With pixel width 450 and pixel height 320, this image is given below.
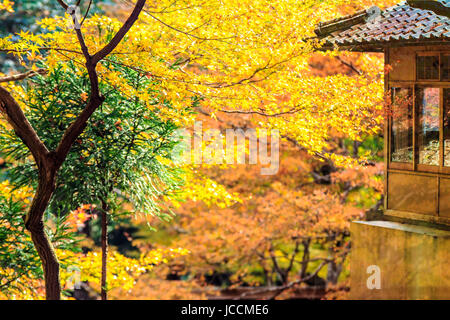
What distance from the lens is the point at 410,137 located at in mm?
7070

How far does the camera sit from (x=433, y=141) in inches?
269

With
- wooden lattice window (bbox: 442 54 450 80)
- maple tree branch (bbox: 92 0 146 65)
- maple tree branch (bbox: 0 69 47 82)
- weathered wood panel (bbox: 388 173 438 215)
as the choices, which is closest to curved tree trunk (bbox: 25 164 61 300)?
maple tree branch (bbox: 0 69 47 82)

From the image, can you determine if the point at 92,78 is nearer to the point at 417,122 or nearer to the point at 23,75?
the point at 23,75

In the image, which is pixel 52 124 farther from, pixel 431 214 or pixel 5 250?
pixel 431 214

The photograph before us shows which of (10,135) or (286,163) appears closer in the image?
(10,135)

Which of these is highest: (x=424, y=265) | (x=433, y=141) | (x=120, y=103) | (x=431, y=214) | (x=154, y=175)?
(x=120, y=103)

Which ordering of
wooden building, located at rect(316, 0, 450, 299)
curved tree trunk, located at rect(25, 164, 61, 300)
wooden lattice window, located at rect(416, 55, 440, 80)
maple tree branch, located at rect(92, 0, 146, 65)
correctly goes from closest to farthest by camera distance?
maple tree branch, located at rect(92, 0, 146, 65) → curved tree trunk, located at rect(25, 164, 61, 300) → wooden building, located at rect(316, 0, 450, 299) → wooden lattice window, located at rect(416, 55, 440, 80)

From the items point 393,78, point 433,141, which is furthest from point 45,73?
point 433,141

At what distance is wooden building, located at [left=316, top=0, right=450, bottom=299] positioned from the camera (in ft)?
21.5

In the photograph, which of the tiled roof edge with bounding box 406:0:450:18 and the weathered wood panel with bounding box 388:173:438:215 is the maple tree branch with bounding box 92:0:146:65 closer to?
the tiled roof edge with bounding box 406:0:450:18

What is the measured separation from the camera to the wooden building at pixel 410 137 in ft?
21.5

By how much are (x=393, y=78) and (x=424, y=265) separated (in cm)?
262

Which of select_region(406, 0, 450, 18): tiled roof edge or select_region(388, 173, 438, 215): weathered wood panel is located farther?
select_region(388, 173, 438, 215): weathered wood panel

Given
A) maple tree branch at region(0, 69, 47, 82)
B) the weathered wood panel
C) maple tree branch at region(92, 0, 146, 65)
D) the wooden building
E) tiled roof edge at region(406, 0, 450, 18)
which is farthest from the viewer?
the weathered wood panel
